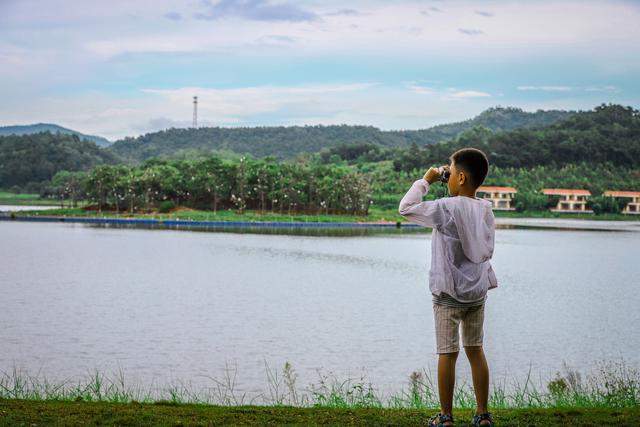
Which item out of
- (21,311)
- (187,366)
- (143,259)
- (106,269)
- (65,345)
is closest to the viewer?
(187,366)

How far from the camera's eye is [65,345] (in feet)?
57.0

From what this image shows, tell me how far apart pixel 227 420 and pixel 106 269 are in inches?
1280

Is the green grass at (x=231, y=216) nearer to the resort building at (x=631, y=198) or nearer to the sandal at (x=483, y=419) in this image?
the resort building at (x=631, y=198)

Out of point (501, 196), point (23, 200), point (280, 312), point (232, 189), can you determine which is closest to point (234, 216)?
point (232, 189)

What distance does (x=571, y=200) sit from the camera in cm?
11412

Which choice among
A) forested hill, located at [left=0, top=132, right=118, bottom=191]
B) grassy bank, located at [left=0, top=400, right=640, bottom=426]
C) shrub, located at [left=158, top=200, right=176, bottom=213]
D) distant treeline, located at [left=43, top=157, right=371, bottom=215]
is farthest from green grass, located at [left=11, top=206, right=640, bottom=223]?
grassy bank, located at [left=0, top=400, right=640, bottom=426]

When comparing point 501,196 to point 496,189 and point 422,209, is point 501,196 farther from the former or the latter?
point 422,209

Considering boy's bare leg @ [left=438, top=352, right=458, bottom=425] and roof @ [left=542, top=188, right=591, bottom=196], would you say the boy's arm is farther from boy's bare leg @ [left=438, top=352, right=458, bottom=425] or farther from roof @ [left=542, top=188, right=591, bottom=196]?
roof @ [left=542, top=188, right=591, bottom=196]

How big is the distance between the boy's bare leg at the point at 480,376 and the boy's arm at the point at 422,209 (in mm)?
951

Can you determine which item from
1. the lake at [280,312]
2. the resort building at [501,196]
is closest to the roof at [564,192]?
the resort building at [501,196]

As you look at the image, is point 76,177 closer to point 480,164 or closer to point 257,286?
point 257,286

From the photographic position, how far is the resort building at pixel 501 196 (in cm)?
10981

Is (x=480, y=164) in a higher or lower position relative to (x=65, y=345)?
higher

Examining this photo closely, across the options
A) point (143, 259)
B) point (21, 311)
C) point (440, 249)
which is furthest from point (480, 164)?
point (143, 259)
